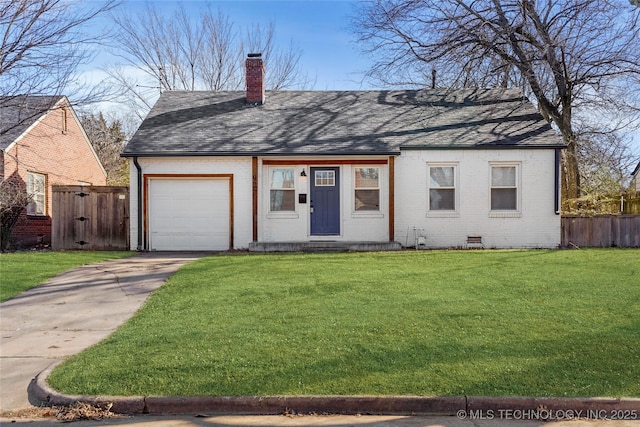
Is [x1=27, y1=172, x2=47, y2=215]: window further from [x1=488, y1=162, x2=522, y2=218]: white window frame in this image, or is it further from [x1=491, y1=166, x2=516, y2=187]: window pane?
[x1=491, y1=166, x2=516, y2=187]: window pane

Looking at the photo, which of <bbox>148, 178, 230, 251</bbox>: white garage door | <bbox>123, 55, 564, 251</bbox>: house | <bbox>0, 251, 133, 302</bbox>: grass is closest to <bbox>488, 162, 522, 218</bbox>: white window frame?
<bbox>123, 55, 564, 251</bbox>: house

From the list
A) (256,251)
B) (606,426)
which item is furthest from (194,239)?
(606,426)

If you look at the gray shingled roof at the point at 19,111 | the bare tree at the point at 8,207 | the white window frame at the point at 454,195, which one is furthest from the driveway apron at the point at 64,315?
the white window frame at the point at 454,195

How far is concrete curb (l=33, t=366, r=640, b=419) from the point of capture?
14.3 feet

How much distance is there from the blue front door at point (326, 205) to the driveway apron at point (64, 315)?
4.85m

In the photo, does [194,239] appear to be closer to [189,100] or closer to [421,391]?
[189,100]

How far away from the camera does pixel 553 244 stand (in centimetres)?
1566

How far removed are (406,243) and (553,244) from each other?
4.49 m

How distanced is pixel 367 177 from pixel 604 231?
7582mm

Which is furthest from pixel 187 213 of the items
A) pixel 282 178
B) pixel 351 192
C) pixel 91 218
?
pixel 351 192

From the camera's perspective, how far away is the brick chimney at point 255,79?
1809cm

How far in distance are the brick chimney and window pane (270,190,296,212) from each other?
14.1 ft

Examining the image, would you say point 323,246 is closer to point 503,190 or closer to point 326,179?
point 326,179

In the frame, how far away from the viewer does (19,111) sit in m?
15.4
